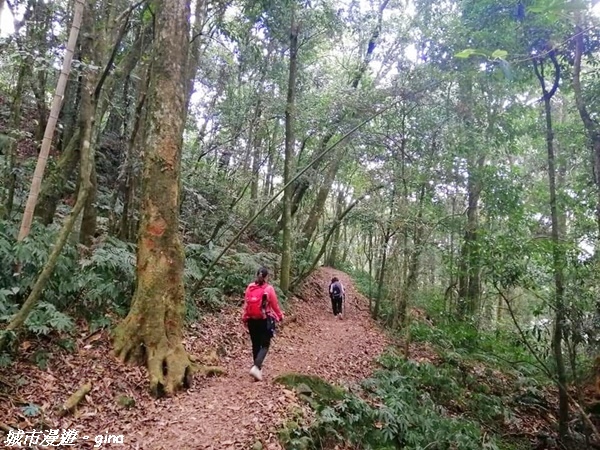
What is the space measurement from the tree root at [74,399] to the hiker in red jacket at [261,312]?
233cm

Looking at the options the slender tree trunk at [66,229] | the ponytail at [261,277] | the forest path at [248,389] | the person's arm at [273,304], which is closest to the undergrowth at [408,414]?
the forest path at [248,389]

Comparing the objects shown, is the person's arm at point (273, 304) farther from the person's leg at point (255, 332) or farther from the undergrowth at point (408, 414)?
the undergrowth at point (408, 414)

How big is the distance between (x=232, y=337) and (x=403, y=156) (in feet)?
24.8

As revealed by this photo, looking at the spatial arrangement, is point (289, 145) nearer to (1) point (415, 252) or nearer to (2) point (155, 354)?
(1) point (415, 252)

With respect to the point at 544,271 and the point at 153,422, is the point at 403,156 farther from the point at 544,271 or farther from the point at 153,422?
the point at 153,422

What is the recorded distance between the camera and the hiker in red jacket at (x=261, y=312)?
6.67m

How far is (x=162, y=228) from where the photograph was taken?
6.38 meters

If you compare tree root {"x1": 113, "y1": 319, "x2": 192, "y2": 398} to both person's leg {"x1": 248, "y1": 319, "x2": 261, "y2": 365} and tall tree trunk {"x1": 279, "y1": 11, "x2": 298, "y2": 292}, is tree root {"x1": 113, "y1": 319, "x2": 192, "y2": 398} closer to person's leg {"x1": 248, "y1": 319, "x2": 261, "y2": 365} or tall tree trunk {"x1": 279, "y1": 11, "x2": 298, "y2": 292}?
person's leg {"x1": 248, "y1": 319, "x2": 261, "y2": 365}

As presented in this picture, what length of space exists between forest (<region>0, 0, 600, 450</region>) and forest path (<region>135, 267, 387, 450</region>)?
42mm

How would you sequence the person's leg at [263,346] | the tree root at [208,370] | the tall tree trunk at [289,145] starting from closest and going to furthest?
the tree root at [208,370]
the person's leg at [263,346]
the tall tree trunk at [289,145]

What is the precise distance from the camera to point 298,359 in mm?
9211

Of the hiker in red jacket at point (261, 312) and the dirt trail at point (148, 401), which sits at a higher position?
the hiker in red jacket at point (261, 312)

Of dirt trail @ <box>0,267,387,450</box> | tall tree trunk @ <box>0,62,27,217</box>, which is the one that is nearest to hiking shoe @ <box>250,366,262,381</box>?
dirt trail @ <box>0,267,387,450</box>

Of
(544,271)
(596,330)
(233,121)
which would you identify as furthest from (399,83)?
(596,330)
